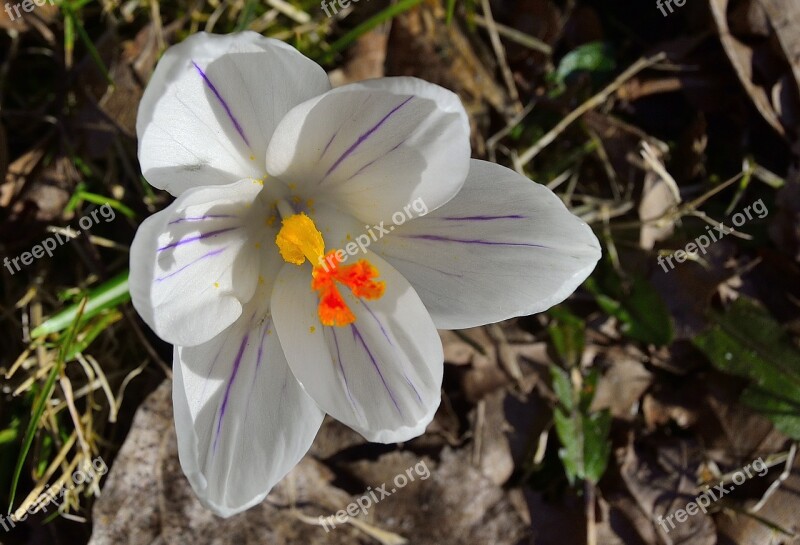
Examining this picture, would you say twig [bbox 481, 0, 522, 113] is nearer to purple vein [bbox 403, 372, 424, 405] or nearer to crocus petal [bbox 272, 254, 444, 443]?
crocus petal [bbox 272, 254, 444, 443]

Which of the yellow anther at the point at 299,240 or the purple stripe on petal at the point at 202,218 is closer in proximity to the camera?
the purple stripe on petal at the point at 202,218

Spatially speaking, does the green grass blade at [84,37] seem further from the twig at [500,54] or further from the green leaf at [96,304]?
the twig at [500,54]

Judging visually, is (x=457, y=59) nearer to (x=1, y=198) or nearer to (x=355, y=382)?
(x=355, y=382)

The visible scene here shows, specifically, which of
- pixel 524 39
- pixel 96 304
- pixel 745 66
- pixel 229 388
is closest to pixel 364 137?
pixel 229 388

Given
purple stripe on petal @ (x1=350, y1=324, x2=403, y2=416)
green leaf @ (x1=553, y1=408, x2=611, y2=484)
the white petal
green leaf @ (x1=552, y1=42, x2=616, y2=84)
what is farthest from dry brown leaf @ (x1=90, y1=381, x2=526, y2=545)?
green leaf @ (x1=552, y1=42, x2=616, y2=84)

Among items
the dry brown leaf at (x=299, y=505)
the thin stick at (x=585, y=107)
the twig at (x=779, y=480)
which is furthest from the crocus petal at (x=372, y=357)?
the twig at (x=779, y=480)

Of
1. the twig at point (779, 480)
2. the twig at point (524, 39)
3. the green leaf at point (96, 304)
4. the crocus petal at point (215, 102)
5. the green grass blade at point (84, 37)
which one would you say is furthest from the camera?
the twig at point (524, 39)

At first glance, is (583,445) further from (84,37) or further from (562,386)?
(84,37)
